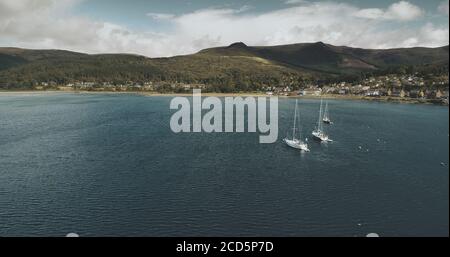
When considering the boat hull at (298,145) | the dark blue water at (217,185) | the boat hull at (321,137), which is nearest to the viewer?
the dark blue water at (217,185)

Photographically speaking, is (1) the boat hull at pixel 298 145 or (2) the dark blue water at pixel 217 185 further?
(1) the boat hull at pixel 298 145

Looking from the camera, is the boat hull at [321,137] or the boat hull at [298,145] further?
the boat hull at [321,137]

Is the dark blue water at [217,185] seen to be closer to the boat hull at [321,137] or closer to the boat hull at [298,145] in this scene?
the boat hull at [298,145]

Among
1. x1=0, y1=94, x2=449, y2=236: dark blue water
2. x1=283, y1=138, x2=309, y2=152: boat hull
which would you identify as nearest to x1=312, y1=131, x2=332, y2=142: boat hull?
x1=0, y1=94, x2=449, y2=236: dark blue water

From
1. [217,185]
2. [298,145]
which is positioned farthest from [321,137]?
[217,185]

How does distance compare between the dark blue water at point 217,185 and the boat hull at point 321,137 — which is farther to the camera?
the boat hull at point 321,137

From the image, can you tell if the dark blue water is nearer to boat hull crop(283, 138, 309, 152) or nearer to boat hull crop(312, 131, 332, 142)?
boat hull crop(283, 138, 309, 152)

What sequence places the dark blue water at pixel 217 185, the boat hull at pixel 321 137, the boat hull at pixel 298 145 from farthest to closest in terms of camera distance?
the boat hull at pixel 321 137 < the boat hull at pixel 298 145 < the dark blue water at pixel 217 185

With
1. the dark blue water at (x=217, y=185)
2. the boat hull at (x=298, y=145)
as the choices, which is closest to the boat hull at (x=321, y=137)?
the dark blue water at (x=217, y=185)

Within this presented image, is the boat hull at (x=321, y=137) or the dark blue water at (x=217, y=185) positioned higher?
the boat hull at (x=321, y=137)

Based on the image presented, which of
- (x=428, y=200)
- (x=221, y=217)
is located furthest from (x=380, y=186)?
(x=221, y=217)
